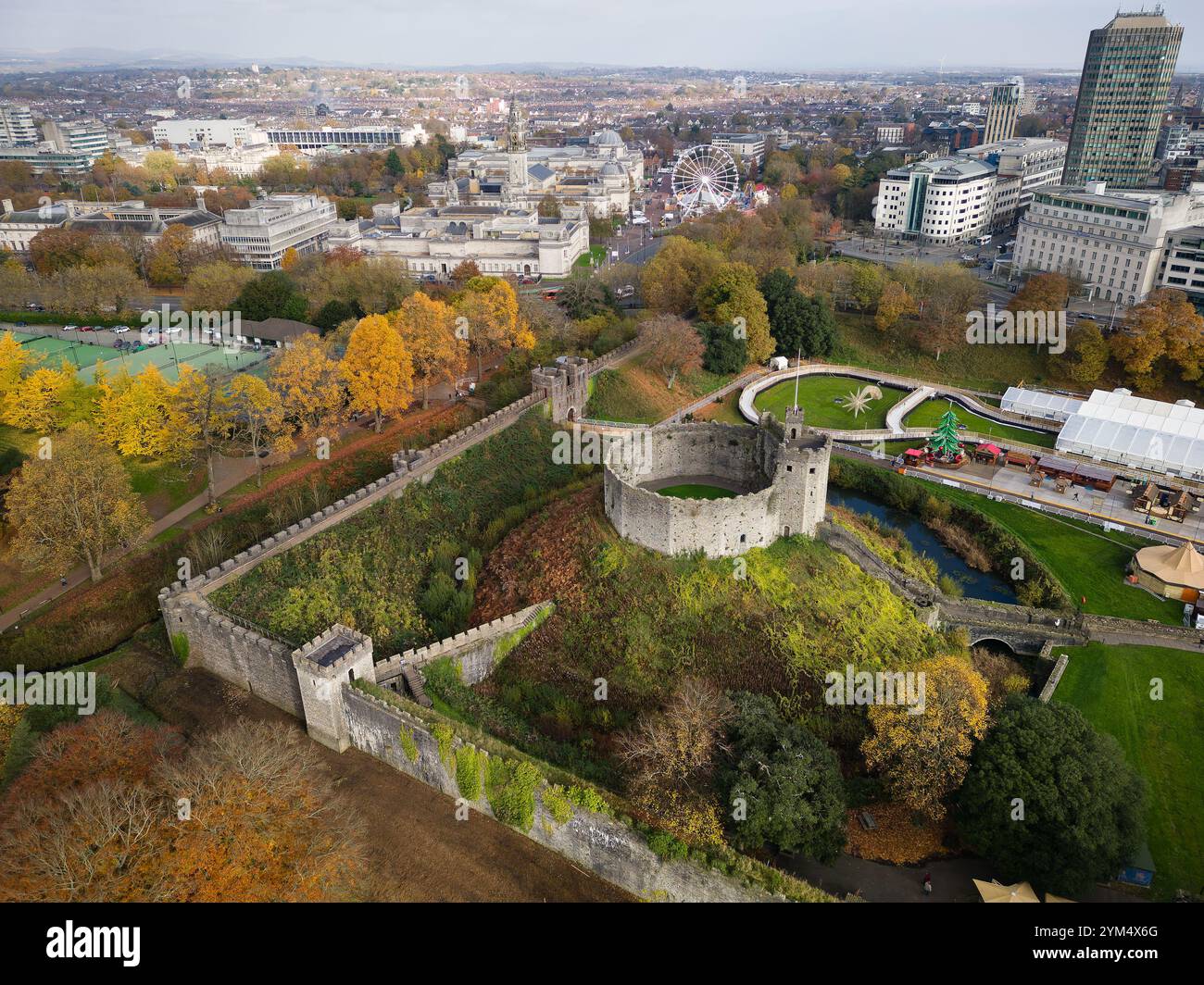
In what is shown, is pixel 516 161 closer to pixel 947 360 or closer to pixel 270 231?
pixel 270 231

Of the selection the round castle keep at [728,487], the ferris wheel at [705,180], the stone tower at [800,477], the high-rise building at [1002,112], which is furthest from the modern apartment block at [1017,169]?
the stone tower at [800,477]

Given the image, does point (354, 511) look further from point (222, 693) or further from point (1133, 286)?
point (1133, 286)

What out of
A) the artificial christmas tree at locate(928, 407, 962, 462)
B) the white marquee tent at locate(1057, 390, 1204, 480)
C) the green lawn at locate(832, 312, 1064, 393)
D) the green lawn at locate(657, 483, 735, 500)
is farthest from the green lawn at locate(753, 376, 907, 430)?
the green lawn at locate(657, 483, 735, 500)

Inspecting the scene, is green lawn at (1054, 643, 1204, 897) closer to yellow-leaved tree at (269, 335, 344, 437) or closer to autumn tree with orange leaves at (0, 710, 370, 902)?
autumn tree with orange leaves at (0, 710, 370, 902)

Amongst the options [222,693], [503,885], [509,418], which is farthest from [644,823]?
[509,418]

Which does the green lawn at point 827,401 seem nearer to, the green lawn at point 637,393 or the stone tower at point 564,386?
the green lawn at point 637,393

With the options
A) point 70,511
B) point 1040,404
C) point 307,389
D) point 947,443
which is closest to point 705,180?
point 1040,404
